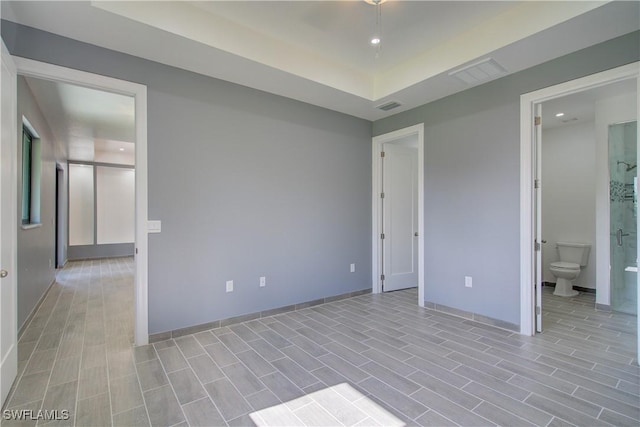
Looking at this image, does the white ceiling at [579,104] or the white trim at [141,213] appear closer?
the white trim at [141,213]

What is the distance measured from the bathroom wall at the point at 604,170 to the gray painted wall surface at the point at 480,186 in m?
1.69

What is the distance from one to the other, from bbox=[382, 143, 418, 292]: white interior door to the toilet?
2.06 m

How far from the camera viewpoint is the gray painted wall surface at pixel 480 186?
3104 mm

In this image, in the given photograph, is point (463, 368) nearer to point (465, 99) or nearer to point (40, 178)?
point (465, 99)

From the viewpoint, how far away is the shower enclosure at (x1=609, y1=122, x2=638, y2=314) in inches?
147

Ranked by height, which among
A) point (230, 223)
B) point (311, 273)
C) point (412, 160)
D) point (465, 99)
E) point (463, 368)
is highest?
point (465, 99)

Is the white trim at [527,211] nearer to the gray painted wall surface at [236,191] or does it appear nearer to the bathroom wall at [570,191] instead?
the gray painted wall surface at [236,191]

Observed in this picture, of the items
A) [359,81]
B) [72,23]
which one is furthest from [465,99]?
[72,23]

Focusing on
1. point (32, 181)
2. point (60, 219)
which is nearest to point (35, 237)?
point (32, 181)

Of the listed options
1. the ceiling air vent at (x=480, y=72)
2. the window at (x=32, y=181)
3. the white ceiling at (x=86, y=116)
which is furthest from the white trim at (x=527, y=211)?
the window at (x=32, y=181)

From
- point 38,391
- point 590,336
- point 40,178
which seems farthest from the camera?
point 40,178

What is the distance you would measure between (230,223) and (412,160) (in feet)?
10.6

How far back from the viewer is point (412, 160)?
5059 mm

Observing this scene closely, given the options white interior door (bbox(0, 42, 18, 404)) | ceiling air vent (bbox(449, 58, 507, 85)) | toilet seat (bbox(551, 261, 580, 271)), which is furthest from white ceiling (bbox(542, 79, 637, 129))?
white interior door (bbox(0, 42, 18, 404))
